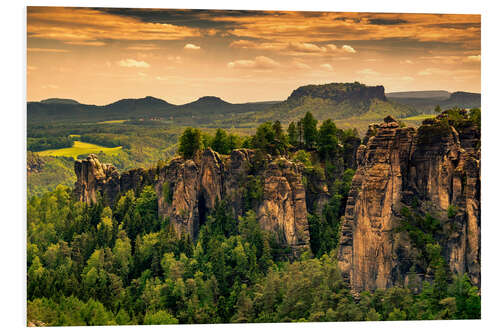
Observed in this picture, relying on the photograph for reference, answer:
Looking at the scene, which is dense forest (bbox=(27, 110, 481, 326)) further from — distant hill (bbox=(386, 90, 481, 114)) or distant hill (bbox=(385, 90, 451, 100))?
distant hill (bbox=(385, 90, 451, 100))

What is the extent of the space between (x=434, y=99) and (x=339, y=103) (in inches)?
306

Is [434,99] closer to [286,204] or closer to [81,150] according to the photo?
[286,204]

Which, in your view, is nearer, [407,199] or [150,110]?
[407,199]

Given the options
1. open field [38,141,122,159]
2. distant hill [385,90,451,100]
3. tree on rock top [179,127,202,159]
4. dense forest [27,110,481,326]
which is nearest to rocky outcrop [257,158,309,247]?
dense forest [27,110,481,326]

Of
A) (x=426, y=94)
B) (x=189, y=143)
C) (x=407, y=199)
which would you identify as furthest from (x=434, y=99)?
(x=189, y=143)


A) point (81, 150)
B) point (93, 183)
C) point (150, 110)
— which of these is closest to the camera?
point (93, 183)

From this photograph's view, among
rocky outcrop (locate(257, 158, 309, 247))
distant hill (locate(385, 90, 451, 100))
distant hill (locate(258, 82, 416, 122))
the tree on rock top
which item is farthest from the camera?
distant hill (locate(258, 82, 416, 122))

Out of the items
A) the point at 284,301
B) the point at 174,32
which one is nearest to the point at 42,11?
the point at 174,32

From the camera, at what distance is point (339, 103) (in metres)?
55.2

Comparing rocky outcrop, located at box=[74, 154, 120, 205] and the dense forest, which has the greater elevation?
rocky outcrop, located at box=[74, 154, 120, 205]

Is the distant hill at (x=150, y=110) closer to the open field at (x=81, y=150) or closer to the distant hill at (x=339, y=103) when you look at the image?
the distant hill at (x=339, y=103)

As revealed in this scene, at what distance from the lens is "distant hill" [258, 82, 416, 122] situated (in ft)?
170

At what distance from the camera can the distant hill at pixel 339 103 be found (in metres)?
51.8

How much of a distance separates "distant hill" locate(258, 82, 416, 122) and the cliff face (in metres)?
8.27
